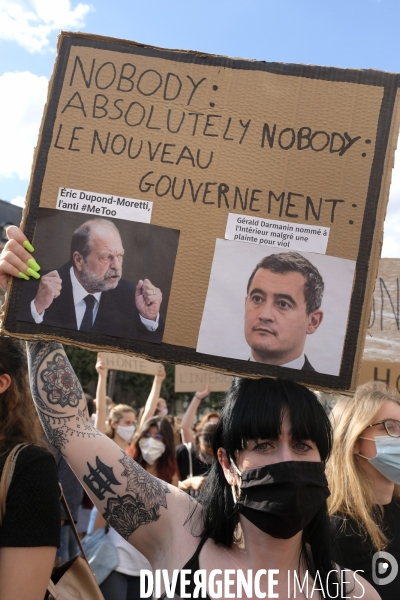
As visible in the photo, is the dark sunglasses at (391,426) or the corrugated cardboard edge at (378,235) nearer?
the corrugated cardboard edge at (378,235)

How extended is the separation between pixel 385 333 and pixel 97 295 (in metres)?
2.24

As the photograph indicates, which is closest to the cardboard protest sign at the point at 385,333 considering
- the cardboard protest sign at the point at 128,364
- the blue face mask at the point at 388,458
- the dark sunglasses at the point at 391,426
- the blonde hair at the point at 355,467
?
the blonde hair at the point at 355,467

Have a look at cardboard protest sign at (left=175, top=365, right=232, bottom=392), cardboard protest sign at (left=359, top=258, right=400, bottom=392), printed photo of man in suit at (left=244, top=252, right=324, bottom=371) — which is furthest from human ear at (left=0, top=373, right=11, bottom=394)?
cardboard protest sign at (left=175, top=365, right=232, bottom=392)

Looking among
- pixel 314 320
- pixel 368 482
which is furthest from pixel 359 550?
pixel 314 320

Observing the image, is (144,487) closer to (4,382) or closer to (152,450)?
(4,382)

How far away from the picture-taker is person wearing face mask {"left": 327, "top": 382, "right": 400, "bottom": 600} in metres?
2.71

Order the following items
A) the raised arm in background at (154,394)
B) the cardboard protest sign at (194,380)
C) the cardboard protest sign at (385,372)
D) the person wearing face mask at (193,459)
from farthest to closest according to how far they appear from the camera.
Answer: the cardboard protest sign at (194,380) < the raised arm in background at (154,394) < the person wearing face mask at (193,459) < the cardboard protest sign at (385,372)

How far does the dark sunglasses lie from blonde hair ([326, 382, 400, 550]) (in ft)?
0.19

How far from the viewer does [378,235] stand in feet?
6.70

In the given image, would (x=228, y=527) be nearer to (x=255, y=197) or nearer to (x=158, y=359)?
(x=158, y=359)

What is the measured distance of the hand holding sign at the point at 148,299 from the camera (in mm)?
2049
